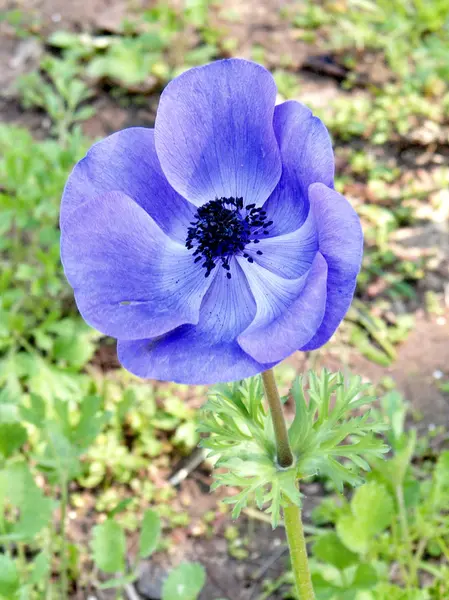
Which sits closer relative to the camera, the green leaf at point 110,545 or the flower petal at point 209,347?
the flower petal at point 209,347

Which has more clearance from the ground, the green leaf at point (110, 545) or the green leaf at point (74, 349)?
the green leaf at point (110, 545)

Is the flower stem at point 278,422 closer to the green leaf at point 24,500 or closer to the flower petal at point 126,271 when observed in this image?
the flower petal at point 126,271

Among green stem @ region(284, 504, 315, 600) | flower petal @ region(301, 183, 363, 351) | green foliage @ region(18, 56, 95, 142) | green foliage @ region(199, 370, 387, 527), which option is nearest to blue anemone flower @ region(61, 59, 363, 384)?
flower petal @ region(301, 183, 363, 351)

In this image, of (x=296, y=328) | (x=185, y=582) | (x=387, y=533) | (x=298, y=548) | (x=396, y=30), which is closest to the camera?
(x=296, y=328)

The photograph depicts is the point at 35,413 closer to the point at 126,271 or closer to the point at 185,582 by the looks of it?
the point at 185,582

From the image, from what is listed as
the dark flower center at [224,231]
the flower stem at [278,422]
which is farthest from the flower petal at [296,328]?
the dark flower center at [224,231]

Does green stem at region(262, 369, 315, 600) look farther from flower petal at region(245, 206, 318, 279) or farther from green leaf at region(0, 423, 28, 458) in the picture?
green leaf at region(0, 423, 28, 458)

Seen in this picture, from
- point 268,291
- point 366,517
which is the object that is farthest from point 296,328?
point 366,517
